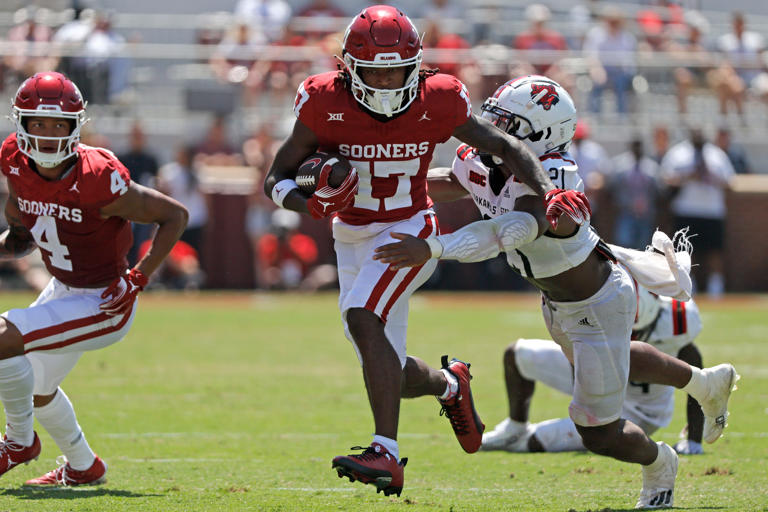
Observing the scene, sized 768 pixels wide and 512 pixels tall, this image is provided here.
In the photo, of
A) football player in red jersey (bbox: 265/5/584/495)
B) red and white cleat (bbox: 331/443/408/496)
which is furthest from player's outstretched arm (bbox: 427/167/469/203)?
red and white cleat (bbox: 331/443/408/496)

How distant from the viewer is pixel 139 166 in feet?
45.9

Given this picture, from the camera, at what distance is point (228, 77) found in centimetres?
1537

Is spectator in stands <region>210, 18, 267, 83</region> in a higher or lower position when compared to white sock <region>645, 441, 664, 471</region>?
higher

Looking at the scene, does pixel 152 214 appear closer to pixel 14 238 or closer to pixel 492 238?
pixel 14 238

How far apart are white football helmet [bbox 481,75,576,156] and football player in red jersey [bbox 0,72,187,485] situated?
5.11ft

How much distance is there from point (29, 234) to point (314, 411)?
2.62 metres

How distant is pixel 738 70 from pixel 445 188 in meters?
11.6

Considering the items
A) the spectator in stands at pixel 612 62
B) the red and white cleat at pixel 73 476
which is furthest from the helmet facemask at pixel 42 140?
the spectator in stands at pixel 612 62

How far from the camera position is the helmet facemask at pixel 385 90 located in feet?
15.9

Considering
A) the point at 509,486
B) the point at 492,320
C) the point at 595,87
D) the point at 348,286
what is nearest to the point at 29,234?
the point at 348,286

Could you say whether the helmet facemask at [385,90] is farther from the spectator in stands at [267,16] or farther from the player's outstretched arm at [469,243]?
the spectator in stands at [267,16]

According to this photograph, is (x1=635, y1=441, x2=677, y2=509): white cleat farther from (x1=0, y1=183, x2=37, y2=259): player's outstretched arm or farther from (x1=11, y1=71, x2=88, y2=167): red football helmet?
(x1=0, y1=183, x2=37, y2=259): player's outstretched arm

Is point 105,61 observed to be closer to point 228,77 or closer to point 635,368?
point 228,77

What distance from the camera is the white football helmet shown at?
5.09m
